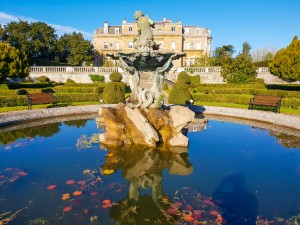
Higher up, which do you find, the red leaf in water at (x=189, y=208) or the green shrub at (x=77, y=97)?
the green shrub at (x=77, y=97)

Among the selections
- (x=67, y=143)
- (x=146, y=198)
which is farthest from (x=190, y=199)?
(x=67, y=143)

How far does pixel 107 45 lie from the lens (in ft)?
203

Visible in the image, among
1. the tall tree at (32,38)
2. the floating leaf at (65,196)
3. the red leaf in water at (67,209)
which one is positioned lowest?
the red leaf in water at (67,209)

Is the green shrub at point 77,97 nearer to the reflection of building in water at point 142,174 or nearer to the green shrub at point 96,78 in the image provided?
the reflection of building in water at point 142,174

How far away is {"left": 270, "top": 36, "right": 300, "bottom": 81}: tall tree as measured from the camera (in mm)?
27953

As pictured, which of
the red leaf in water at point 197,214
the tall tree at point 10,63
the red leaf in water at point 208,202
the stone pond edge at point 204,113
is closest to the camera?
the red leaf in water at point 197,214

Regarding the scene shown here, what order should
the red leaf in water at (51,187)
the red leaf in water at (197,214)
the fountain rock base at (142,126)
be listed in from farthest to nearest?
the fountain rock base at (142,126) < the red leaf in water at (51,187) < the red leaf in water at (197,214)

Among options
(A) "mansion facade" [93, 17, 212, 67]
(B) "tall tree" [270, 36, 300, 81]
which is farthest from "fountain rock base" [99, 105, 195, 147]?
(A) "mansion facade" [93, 17, 212, 67]

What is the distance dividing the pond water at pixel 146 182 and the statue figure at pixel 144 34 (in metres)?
4.70

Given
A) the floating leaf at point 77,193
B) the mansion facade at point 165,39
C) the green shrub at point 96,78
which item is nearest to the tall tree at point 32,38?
the mansion facade at point 165,39

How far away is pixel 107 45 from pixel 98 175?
57.7 m

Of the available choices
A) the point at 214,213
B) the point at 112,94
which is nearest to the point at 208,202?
the point at 214,213

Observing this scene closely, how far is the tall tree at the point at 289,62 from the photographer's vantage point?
2795cm

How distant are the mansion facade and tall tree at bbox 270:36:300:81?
28257mm
